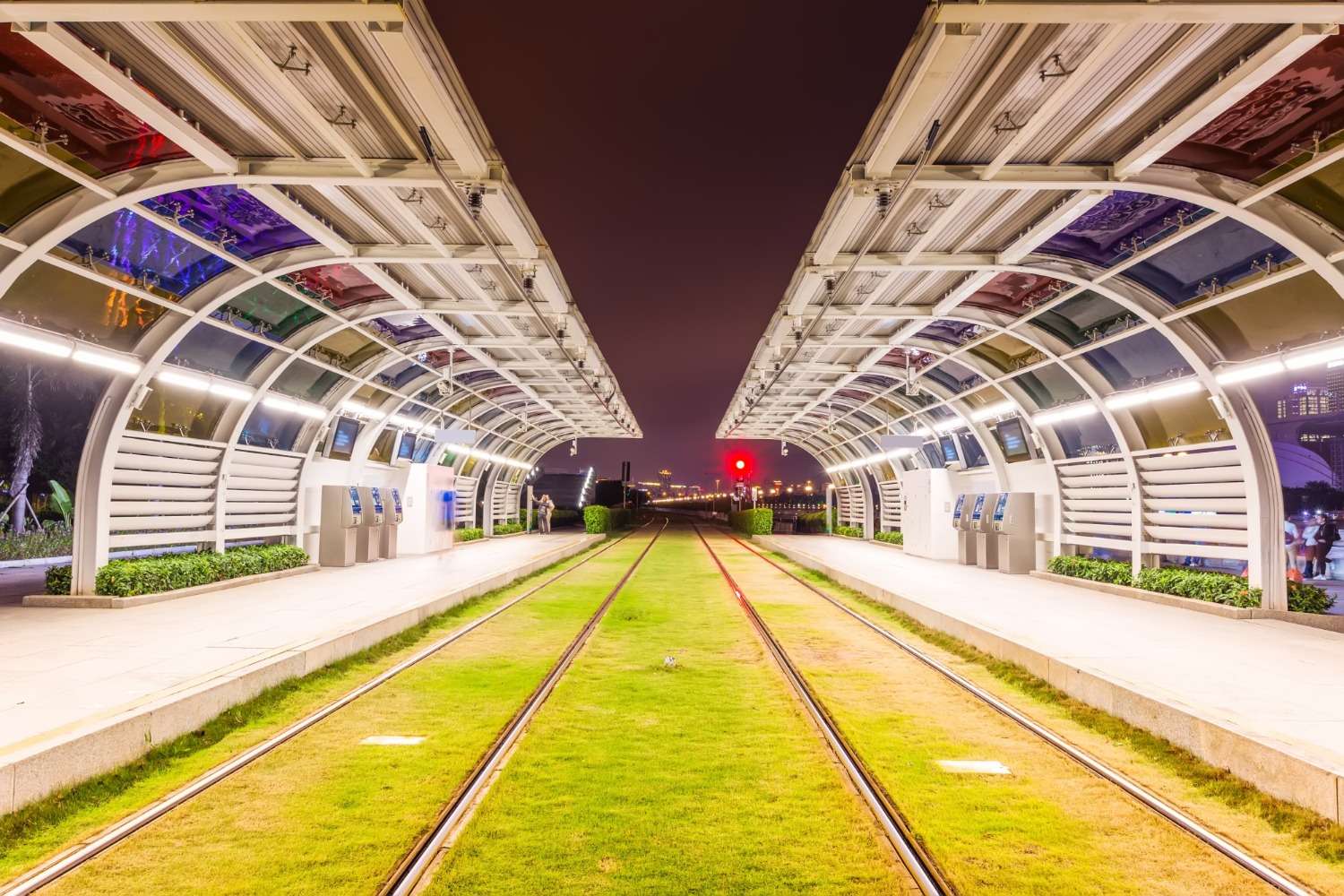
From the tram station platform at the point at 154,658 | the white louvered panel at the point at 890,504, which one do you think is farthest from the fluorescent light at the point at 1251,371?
the white louvered panel at the point at 890,504

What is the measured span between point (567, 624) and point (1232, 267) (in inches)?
434

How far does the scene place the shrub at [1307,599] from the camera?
10398mm

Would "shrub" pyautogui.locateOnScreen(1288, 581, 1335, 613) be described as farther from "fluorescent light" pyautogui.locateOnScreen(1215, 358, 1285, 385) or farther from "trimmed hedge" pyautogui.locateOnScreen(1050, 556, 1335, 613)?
"fluorescent light" pyautogui.locateOnScreen(1215, 358, 1285, 385)

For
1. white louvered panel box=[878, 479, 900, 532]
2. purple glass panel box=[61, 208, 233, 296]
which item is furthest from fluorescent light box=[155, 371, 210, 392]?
white louvered panel box=[878, 479, 900, 532]

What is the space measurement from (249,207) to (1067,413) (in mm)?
15900

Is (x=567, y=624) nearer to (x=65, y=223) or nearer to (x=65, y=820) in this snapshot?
(x=65, y=820)

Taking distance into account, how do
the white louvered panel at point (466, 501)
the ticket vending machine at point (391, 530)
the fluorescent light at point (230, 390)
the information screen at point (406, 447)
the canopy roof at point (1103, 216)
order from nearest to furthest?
the canopy roof at point (1103, 216) → the fluorescent light at point (230, 390) → the ticket vending machine at point (391, 530) → the information screen at point (406, 447) → the white louvered panel at point (466, 501)

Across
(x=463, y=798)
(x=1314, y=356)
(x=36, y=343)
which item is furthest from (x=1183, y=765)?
(x=36, y=343)

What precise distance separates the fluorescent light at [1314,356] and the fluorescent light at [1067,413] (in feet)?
14.7

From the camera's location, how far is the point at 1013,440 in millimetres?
18609

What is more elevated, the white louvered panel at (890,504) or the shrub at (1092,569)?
the white louvered panel at (890,504)

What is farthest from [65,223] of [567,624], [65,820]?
[567,624]

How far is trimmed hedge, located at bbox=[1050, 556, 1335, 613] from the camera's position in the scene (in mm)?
10477

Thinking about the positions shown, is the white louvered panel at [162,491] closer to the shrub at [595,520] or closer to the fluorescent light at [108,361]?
the fluorescent light at [108,361]
